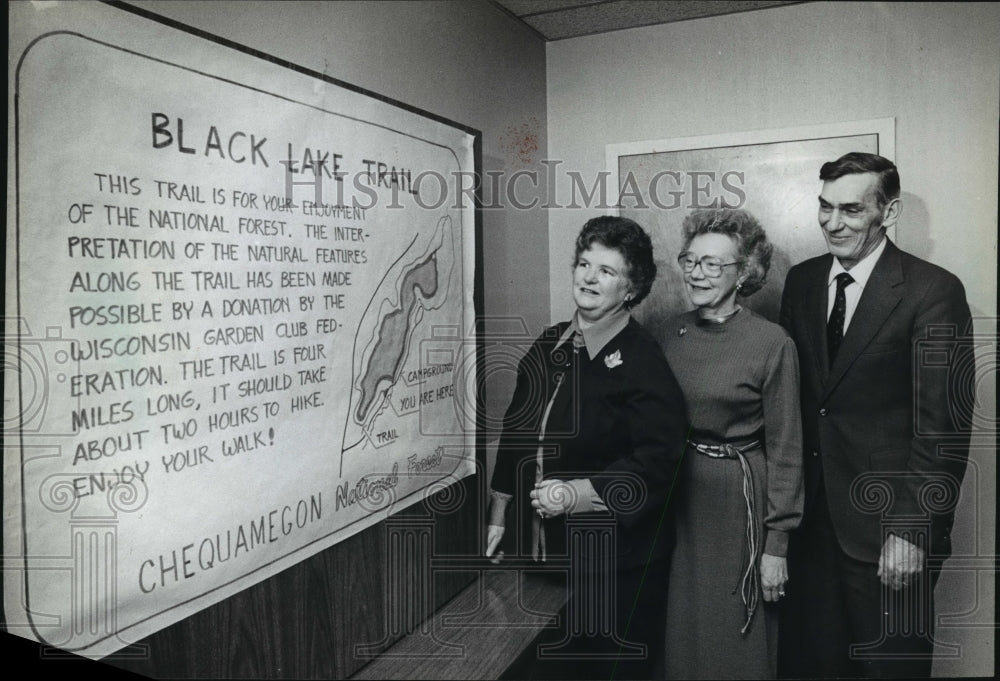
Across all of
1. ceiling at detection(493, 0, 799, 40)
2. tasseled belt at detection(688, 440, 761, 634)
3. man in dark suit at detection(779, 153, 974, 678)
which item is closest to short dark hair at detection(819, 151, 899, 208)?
man in dark suit at detection(779, 153, 974, 678)

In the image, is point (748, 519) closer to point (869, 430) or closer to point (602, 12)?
point (869, 430)

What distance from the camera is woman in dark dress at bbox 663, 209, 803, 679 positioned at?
33.7 inches

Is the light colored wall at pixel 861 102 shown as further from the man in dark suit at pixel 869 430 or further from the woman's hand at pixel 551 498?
the woman's hand at pixel 551 498

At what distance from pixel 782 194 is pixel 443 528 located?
2.02ft

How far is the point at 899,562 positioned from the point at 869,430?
0.17m

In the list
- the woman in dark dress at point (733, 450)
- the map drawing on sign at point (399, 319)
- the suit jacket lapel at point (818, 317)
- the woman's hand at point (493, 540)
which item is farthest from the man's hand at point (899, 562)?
the map drawing on sign at point (399, 319)

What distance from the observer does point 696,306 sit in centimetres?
87

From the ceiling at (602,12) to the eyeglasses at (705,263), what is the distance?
0.31 metres

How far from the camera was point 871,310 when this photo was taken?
2.76 ft

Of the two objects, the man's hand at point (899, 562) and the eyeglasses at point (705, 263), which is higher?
the eyeglasses at point (705, 263)

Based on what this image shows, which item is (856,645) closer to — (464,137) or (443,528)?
(443,528)

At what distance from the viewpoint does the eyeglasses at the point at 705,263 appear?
864mm

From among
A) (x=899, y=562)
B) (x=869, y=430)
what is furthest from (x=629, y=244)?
(x=899, y=562)

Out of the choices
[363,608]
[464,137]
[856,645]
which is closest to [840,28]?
[464,137]
